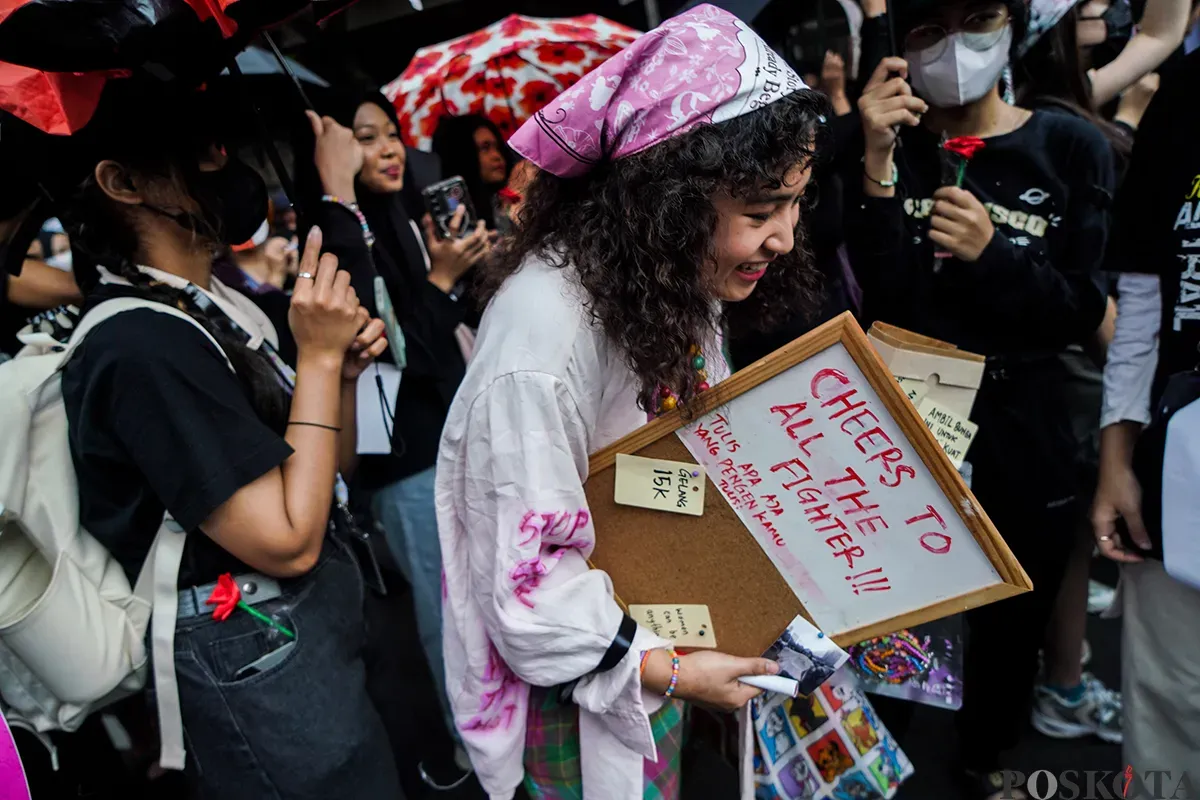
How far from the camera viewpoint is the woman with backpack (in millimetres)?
1245

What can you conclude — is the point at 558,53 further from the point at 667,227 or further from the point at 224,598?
the point at 224,598

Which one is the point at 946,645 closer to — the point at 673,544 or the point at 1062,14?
the point at 673,544

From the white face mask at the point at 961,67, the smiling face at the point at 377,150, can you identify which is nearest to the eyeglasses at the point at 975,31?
the white face mask at the point at 961,67

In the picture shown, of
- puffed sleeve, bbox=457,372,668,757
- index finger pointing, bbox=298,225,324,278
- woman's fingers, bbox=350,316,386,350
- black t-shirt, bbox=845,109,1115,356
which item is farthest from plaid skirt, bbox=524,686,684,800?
black t-shirt, bbox=845,109,1115,356

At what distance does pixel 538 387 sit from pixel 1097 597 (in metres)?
2.96

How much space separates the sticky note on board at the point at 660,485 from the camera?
1.32m

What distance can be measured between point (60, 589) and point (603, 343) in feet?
3.37

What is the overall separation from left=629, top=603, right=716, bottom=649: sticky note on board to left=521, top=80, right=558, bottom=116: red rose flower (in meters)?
2.28

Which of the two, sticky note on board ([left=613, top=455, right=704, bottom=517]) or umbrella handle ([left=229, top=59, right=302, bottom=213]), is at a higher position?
umbrella handle ([left=229, top=59, right=302, bottom=213])

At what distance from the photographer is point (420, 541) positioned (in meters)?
2.48

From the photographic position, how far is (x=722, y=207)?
4.06 ft

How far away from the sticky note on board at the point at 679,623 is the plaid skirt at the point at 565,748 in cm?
14

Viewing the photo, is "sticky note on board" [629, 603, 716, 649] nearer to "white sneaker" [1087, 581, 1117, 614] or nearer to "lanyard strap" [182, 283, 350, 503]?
"lanyard strap" [182, 283, 350, 503]

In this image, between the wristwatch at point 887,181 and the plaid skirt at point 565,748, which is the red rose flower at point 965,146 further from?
the plaid skirt at point 565,748
